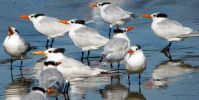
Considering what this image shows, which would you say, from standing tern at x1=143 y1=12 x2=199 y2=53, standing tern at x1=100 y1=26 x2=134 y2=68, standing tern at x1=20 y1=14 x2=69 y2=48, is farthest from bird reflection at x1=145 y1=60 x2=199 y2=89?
standing tern at x1=20 y1=14 x2=69 y2=48

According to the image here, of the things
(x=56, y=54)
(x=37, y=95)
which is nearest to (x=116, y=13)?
(x=56, y=54)

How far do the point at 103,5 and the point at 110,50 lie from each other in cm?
398

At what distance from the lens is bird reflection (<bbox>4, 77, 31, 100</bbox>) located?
31.9 ft

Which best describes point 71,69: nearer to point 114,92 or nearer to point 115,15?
point 114,92

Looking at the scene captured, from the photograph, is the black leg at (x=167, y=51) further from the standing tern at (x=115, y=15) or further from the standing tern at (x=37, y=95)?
the standing tern at (x=37, y=95)

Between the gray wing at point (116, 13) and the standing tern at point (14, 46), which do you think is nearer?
the standing tern at point (14, 46)

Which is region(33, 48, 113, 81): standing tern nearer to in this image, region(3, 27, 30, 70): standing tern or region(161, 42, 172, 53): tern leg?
region(3, 27, 30, 70): standing tern

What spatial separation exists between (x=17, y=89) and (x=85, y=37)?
Result: 8.06 feet

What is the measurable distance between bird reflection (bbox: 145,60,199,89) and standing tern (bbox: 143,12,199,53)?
1.10 metres

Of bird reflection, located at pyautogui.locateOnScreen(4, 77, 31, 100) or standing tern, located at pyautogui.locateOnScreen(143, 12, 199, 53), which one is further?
standing tern, located at pyautogui.locateOnScreen(143, 12, 199, 53)

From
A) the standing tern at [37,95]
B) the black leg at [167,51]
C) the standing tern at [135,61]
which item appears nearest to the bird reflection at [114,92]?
the standing tern at [135,61]

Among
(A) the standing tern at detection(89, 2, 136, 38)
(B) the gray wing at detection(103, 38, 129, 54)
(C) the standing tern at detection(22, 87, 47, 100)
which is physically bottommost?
(A) the standing tern at detection(89, 2, 136, 38)

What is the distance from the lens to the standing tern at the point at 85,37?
12.1 metres

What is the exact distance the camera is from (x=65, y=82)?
33.3 feet
